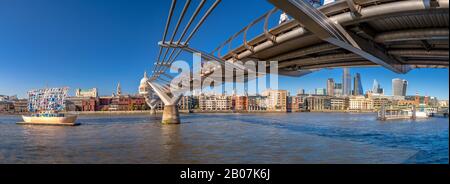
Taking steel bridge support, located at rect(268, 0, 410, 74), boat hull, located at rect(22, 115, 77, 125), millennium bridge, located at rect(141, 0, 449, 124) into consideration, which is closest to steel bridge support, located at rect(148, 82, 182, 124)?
Result: boat hull, located at rect(22, 115, 77, 125)

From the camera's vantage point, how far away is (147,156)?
21828mm

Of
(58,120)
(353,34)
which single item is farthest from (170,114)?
(353,34)

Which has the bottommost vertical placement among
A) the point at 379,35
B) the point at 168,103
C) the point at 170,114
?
the point at 170,114

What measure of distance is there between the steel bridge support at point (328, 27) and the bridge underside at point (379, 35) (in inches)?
5.6

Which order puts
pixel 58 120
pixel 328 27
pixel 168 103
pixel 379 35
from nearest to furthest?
pixel 328 27 < pixel 379 35 < pixel 168 103 < pixel 58 120

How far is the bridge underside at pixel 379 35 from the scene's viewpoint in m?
9.21

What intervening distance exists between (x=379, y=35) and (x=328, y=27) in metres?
2.36

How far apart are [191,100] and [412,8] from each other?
189 metres

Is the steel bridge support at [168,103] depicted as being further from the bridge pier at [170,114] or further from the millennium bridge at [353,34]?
the millennium bridge at [353,34]

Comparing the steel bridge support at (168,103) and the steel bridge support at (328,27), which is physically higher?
the steel bridge support at (328,27)

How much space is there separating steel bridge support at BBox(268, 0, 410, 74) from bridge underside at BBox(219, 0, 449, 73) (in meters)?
0.14

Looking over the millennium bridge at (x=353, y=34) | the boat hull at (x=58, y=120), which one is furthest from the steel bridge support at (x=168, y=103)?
the millennium bridge at (x=353, y=34)

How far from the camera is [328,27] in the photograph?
10.7m

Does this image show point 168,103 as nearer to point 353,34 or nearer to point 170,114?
point 170,114
